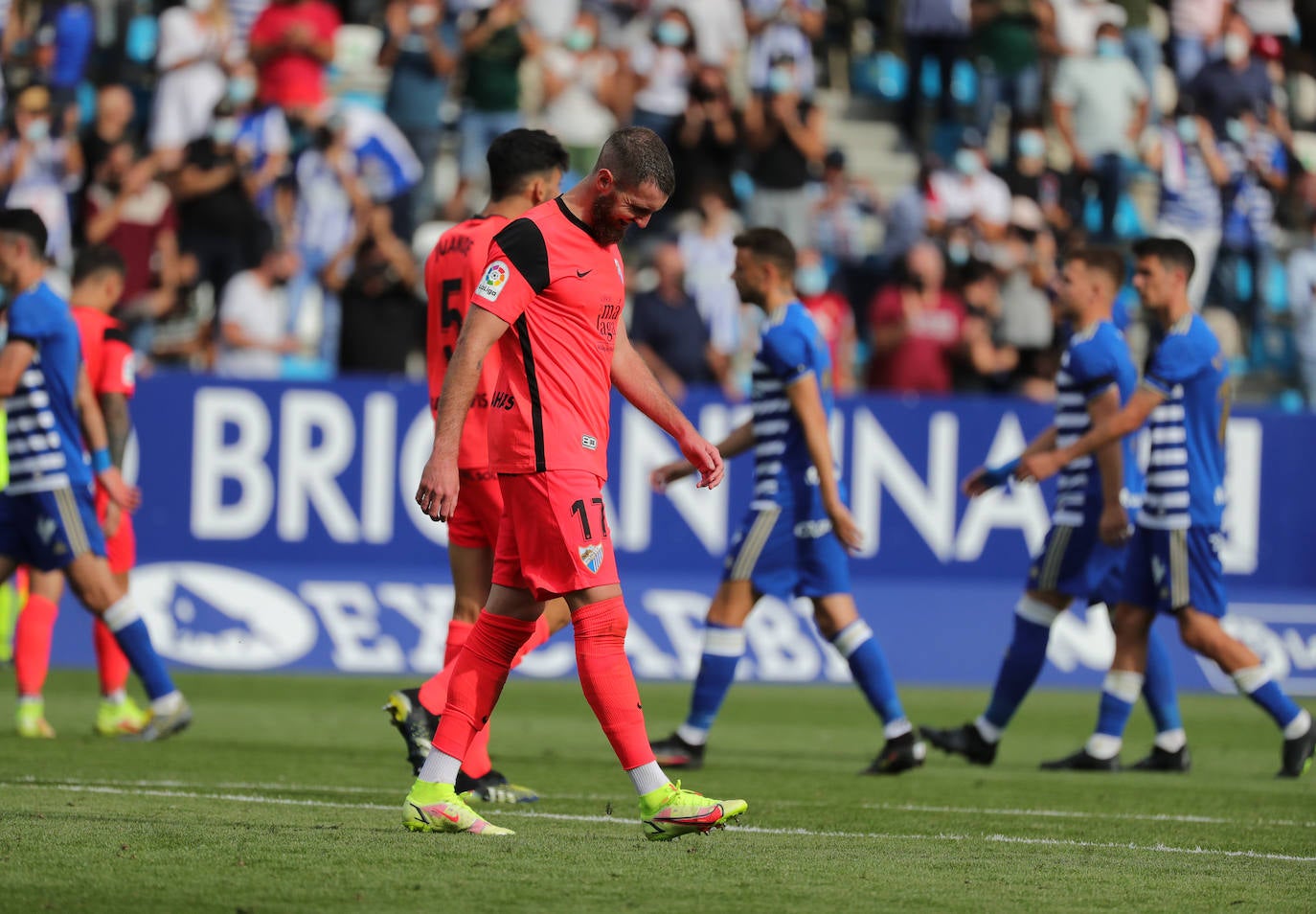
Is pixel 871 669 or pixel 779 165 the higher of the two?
pixel 779 165

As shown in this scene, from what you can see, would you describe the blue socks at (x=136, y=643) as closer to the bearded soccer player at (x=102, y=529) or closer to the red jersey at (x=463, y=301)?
the bearded soccer player at (x=102, y=529)

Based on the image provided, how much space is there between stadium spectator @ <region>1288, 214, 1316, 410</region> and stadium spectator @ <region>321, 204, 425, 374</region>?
27.0 feet

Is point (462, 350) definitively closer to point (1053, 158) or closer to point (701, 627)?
point (701, 627)

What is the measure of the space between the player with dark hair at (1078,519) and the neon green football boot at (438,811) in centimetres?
384

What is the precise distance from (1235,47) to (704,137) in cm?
631

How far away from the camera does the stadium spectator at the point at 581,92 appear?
17688mm

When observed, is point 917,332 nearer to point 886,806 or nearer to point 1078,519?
point 1078,519

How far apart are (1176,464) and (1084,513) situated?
500 mm

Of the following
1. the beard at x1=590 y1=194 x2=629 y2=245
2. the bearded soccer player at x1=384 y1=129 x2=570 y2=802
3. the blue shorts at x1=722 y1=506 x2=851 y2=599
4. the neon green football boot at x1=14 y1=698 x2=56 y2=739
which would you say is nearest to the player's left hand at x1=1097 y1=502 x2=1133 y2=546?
the blue shorts at x1=722 y1=506 x2=851 y2=599

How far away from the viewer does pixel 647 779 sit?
6.02 metres

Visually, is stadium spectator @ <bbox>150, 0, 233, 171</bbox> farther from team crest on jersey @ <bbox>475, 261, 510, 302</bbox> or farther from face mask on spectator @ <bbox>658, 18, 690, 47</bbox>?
team crest on jersey @ <bbox>475, 261, 510, 302</bbox>

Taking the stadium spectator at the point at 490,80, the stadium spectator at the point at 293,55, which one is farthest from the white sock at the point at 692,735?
the stadium spectator at the point at 293,55

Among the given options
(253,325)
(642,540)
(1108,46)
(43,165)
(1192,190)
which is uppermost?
(1108,46)

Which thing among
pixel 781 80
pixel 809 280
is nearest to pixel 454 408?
pixel 809 280
